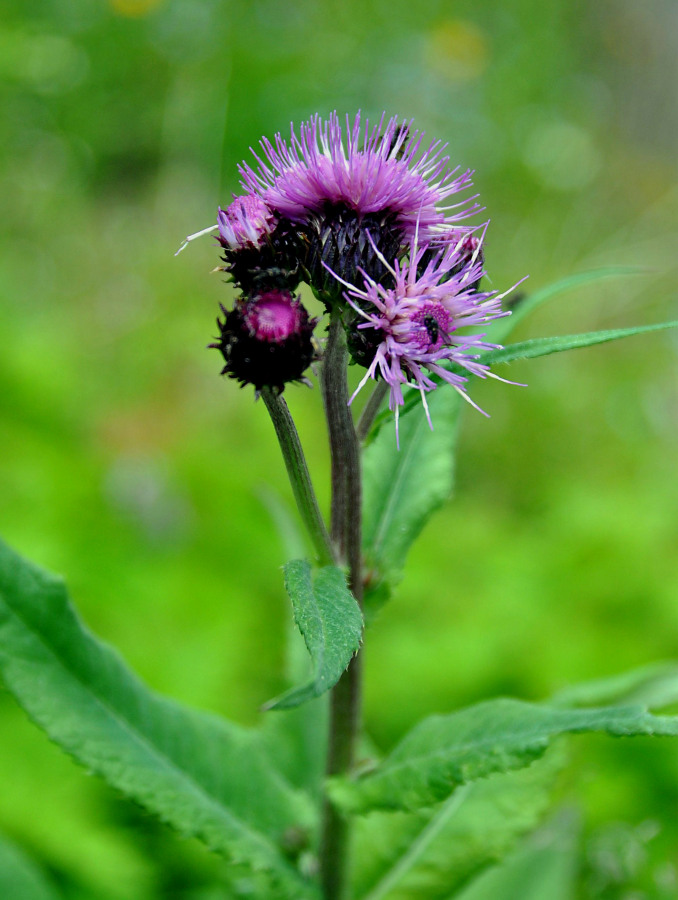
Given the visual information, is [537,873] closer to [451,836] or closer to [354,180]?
[451,836]

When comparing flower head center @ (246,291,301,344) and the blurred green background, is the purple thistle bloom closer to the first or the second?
flower head center @ (246,291,301,344)

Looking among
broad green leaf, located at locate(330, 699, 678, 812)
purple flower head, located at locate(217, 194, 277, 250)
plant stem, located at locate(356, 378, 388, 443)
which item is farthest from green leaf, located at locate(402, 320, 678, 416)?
broad green leaf, located at locate(330, 699, 678, 812)

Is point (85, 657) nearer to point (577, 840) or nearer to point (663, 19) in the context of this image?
point (577, 840)

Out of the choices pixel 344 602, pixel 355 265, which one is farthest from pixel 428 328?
pixel 344 602

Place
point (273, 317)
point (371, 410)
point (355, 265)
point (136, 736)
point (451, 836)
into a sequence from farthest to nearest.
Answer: point (451, 836), point (136, 736), point (371, 410), point (355, 265), point (273, 317)

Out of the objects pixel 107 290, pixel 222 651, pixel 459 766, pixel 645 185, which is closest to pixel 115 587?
pixel 222 651
